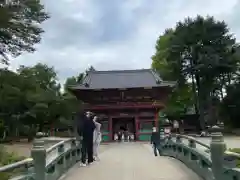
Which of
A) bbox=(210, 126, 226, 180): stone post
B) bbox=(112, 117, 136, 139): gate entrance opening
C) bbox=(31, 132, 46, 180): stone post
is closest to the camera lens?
bbox=(210, 126, 226, 180): stone post

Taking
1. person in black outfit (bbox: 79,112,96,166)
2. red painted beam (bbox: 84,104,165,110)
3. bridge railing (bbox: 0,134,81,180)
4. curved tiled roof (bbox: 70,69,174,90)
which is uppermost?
curved tiled roof (bbox: 70,69,174,90)

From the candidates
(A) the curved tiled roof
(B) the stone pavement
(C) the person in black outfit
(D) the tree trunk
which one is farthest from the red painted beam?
(C) the person in black outfit

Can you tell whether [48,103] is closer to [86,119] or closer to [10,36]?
[10,36]

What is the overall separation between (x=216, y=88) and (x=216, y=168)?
44.2 metres

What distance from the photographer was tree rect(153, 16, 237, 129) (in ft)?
157

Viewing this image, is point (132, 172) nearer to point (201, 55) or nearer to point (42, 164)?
point (42, 164)

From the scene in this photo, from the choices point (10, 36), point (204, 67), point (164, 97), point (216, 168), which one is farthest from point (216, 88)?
point (216, 168)

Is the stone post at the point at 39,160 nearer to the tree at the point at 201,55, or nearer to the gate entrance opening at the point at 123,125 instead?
the gate entrance opening at the point at 123,125

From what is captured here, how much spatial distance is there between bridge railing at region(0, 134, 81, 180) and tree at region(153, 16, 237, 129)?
3636 cm

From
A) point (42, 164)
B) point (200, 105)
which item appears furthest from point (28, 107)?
point (42, 164)

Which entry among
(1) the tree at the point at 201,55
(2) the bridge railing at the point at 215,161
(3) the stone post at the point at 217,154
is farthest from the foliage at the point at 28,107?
(3) the stone post at the point at 217,154

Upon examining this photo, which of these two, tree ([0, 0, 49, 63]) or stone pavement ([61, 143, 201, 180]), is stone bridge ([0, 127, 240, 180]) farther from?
tree ([0, 0, 49, 63])

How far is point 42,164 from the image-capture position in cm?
916

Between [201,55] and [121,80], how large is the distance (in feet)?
45.4
